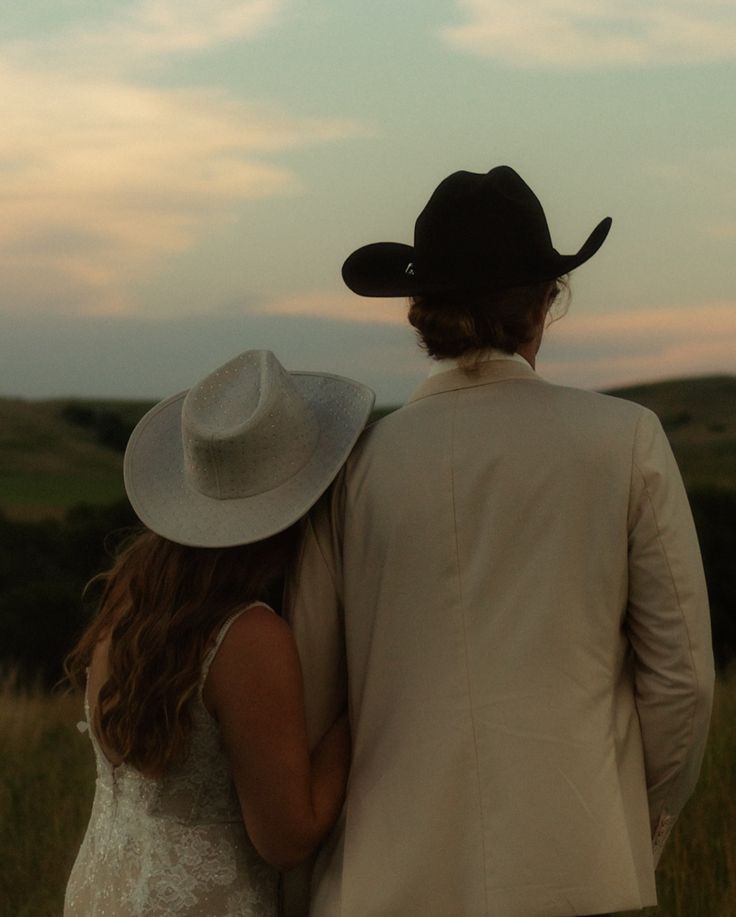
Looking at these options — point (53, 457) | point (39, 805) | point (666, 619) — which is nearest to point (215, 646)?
point (666, 619)

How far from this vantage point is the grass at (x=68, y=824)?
4.35 meters

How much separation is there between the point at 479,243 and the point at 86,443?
134ft

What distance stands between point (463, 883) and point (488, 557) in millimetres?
568

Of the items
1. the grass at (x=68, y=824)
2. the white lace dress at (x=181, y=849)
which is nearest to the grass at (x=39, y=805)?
the grass at (x=68, y=824)

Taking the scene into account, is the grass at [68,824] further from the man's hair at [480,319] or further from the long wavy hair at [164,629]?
the man's hair at [480,319]

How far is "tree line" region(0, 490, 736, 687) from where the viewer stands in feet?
51.2

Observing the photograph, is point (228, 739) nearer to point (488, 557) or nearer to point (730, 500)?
point (488, 557)

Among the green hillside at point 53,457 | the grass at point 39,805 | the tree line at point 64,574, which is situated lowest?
the green hillside at point 53,457

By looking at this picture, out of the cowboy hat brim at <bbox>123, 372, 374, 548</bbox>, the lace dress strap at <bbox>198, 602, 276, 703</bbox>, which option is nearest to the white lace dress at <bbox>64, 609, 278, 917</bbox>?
the lace dress strap at <bbox>198, 602, 276, 703</bbox>

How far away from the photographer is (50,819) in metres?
5.16

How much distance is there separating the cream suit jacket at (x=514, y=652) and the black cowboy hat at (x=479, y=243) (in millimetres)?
179

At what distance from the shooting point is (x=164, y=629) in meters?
2.57

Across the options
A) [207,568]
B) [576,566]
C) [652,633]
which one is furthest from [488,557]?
[207,568]

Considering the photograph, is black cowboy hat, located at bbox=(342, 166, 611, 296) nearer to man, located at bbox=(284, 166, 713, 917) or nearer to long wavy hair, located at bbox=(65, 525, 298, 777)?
man, located at bbox=(284, 166, 713, 917)
